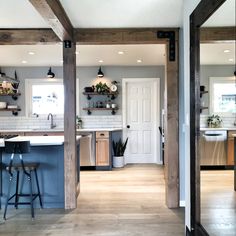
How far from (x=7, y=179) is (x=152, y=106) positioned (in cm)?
396

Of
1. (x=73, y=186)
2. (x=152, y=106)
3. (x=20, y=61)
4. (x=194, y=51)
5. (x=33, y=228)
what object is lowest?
(x=33, y=228)

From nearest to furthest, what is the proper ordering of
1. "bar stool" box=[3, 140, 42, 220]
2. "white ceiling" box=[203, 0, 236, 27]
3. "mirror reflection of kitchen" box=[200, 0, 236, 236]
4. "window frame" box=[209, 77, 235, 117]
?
1. "white ceiling" box=[203, 0, 236, 27]
2. "mirror reflection of kitchen" box=[200, 0, 236, 236]
3. "window frame" box=[209, 77, 235, 117]
4. "bar stool" box=[3, 140, 42, 220]

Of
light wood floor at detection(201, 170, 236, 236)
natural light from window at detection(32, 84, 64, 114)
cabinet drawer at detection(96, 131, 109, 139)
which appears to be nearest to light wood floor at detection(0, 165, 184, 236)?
light wood floor at detection(201, 170, 236, 236)

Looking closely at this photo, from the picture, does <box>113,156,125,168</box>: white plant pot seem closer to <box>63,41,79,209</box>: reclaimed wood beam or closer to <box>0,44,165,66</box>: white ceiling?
<box>0,44,165,66</box>: white ceiling

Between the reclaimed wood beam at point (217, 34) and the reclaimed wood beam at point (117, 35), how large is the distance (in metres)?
1.14

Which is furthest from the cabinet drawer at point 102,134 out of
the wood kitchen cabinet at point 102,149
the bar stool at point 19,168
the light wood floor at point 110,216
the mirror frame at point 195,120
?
the mirror frame at point 195,120

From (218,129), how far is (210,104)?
96 cm

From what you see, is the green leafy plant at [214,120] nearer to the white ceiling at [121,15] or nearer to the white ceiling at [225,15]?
the white ceiling at [121,15]

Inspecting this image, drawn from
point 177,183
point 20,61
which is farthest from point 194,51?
point 20,61

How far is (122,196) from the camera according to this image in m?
4.22

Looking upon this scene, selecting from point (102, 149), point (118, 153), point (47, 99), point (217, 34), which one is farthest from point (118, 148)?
point (217, 34)

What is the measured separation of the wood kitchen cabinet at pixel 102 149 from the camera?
614 cm

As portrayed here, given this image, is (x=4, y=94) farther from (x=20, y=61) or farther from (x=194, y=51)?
(x=194, y=51)

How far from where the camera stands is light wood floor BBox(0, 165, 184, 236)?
3.03 metres
